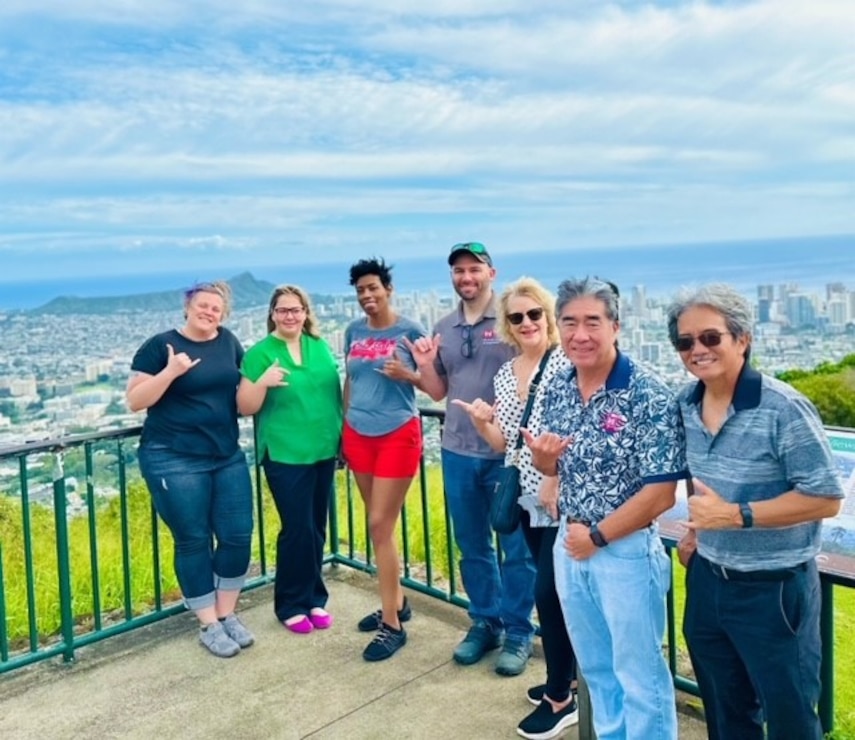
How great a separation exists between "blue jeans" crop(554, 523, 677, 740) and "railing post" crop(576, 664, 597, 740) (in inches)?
11.9

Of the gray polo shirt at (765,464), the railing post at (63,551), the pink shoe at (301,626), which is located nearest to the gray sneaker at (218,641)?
the pink shoe at (301,626)

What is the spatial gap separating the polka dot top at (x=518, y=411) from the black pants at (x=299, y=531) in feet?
4.16

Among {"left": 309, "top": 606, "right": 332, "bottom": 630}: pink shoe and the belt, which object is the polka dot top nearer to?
the belt

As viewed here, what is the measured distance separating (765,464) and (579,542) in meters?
0.65

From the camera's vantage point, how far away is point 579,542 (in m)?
2.54

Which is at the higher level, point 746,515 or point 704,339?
point 704,339

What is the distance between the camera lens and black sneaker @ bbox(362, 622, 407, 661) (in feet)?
13.0

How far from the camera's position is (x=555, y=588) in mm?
2984

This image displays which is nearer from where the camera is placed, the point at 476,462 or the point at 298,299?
the point at 476,462

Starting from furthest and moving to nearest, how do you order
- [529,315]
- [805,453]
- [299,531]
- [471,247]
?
[299,531], [471,247], [529,315], [805,453]

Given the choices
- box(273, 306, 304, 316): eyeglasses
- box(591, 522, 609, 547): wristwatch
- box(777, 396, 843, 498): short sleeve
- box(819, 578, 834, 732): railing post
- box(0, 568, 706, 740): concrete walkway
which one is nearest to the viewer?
box(777, 396, 843, 498): short sleeve

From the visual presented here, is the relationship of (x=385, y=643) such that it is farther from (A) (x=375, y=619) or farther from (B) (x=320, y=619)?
(B) (x=320, y=619)

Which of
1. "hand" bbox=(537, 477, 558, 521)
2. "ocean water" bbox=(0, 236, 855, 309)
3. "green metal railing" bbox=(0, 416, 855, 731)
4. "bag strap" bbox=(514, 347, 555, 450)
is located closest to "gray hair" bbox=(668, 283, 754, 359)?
"hand" bbox=(537, 477, 558, 521)

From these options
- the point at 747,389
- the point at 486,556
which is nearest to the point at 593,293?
the point at 747,389
